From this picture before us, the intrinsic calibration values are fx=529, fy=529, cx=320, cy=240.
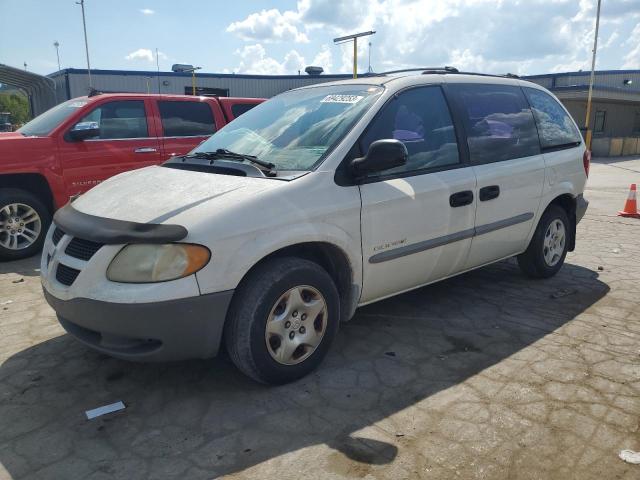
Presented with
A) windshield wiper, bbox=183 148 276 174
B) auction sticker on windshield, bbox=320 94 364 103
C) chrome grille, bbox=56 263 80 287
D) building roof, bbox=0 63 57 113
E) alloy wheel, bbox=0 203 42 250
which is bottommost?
alloy wheel, bbox=0 203 42 250

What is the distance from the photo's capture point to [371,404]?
2.97 metres

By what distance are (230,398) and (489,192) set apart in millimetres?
2468

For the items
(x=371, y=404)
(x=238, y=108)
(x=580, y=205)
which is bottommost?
(x=371, y=404)

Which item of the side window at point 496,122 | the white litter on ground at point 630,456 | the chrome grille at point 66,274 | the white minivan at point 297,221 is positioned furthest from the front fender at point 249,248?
the white litter on ground at point 630,456

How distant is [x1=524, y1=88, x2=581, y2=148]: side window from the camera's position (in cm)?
478

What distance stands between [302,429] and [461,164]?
2265 millimetres

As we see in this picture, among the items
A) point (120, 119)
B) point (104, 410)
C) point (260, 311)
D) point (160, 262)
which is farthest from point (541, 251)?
point (120, 119)

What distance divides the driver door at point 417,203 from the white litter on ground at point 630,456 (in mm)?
1639

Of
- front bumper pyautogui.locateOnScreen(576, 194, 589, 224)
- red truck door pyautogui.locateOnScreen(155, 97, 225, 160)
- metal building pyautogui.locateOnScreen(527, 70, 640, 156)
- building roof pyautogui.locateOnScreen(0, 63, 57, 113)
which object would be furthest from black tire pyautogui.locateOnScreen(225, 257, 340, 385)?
metal building pyautogui.locateOnScreen(527, 70, 640, 156)

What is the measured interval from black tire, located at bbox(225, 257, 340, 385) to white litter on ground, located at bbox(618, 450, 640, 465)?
5.70 ft

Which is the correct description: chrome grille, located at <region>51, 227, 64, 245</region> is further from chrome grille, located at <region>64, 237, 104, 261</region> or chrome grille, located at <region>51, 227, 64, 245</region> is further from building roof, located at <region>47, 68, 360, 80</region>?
building roof, located at <region>47, 68, 360, 80</region>

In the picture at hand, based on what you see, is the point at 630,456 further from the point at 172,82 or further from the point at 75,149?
the point at 172,82

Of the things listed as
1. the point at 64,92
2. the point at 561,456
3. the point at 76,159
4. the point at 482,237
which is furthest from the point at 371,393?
the point at 64,92

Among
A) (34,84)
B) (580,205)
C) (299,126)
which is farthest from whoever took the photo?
(34,84)
